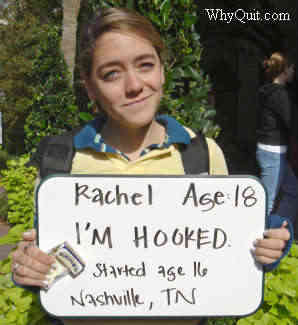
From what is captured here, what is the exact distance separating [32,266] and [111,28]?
2.67ft

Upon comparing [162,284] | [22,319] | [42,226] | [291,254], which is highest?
[42,226]

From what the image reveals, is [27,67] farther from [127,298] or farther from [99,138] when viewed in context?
[127,298]

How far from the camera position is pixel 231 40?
28.2 ft

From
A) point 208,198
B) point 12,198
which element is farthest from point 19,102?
point 208,198

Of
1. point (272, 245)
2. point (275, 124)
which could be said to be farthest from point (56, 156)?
point (275, 124)

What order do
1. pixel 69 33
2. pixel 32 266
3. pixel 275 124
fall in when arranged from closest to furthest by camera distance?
pixel 32 266 → pixel 275 124 → pixel 69 33

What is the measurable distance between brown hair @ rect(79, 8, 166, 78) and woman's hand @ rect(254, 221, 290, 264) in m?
0.75

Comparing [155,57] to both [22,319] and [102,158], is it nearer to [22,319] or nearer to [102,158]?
[102,158]

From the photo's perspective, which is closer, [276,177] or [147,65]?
[147,65]

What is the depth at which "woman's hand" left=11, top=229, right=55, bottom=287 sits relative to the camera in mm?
1143

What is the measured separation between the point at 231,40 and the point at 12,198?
21.8ft

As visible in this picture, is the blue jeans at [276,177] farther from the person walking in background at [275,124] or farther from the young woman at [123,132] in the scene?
the young woman at [123,132]

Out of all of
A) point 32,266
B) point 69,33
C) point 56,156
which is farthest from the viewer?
point 69,33

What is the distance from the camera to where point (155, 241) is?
121 centimetres
